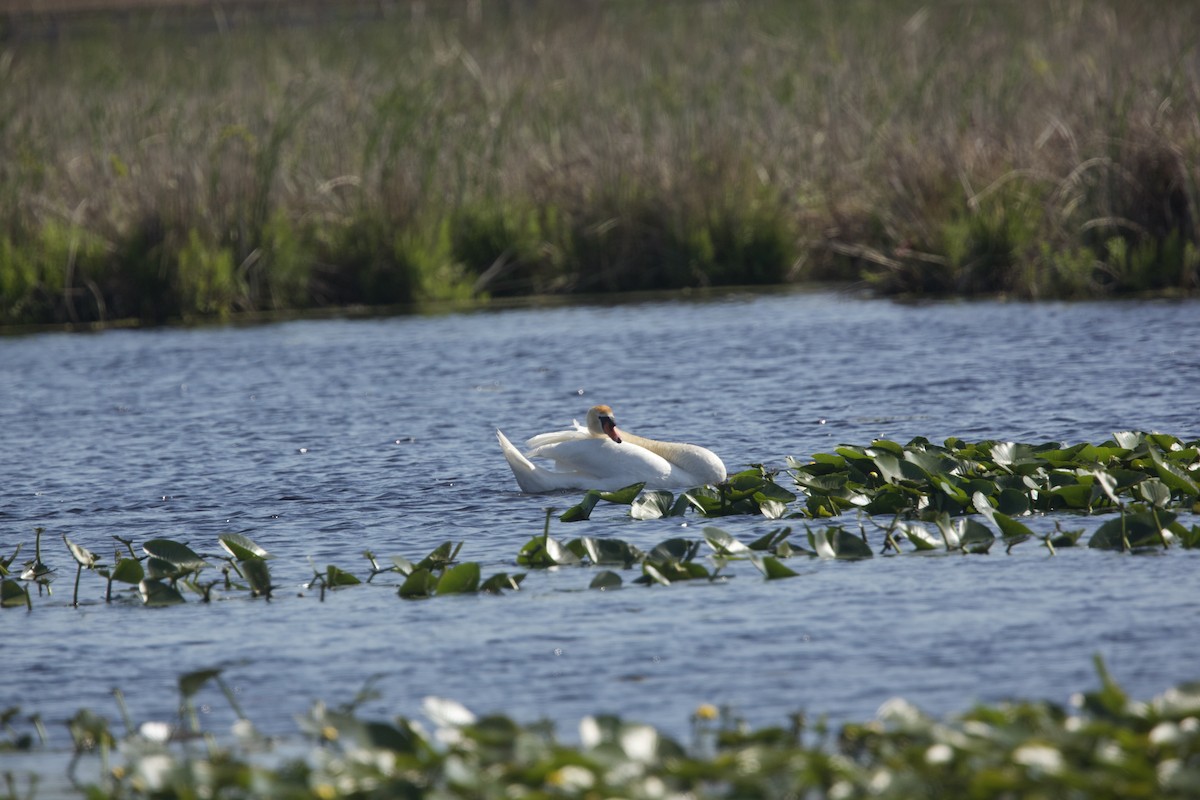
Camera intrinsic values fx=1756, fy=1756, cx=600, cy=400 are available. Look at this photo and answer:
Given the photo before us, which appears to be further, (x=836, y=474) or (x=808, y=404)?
(x=808, y=404)

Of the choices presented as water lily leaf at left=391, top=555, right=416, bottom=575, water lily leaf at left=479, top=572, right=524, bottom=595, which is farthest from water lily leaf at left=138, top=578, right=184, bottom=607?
water lily leaf at left=479, top=572, right=524, bottom=595

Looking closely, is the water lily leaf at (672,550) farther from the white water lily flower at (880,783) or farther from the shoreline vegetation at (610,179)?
the shoreline vegetation at (610,179)

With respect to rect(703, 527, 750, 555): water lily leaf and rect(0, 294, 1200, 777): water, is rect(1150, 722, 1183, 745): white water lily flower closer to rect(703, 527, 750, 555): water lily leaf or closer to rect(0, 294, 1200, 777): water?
rect(0, 294, 1200, 777): water

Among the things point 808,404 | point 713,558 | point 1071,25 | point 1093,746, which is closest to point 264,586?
point 713,558

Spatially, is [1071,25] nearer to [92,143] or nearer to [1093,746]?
[92,143]

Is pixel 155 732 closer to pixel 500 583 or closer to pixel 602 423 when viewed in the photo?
pixel 500 583

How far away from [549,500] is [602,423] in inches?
23.9

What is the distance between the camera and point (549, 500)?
9461 millimetres

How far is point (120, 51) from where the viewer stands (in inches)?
940

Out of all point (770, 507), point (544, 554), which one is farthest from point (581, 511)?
point (544, 554)

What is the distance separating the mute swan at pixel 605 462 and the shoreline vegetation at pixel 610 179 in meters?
7.16

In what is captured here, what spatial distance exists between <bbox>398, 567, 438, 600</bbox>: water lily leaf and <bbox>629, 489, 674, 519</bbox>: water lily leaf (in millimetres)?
1635

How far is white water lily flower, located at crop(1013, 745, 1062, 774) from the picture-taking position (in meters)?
4.55

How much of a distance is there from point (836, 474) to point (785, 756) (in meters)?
4.06
